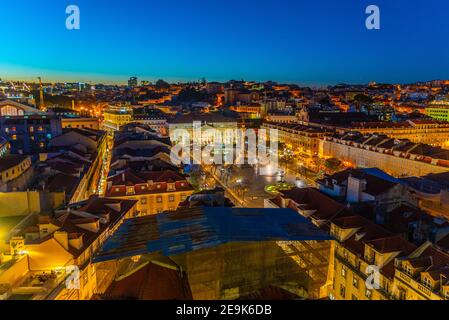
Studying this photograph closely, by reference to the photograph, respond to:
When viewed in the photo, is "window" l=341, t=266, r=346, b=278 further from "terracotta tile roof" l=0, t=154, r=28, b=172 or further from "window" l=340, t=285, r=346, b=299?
"terracotta tile roof" l=0, t=154, r=28, b=172

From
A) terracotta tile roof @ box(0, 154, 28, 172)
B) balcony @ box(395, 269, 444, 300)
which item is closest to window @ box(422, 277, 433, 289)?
balcony @ box(395, 269, 444, 300)

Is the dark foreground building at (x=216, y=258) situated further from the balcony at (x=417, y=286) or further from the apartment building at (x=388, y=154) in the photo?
the apartment building at (x=388, y=154)

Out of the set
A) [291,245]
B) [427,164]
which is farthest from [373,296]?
[427,164]

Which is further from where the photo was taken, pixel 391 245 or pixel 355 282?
pixel 355 282

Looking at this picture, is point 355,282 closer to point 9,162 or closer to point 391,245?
point 391,245

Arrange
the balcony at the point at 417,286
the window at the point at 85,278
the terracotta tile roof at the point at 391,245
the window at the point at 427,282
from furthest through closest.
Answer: the window at the point at 85,278 < the terracotta tile roof at the point at 391,245 < the window at the point at 427,282 < the balcony at the point at 417,286

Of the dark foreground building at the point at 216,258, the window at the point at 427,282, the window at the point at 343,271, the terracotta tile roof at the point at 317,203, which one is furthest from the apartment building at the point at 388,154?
the dark foreground building at the point at 216,258

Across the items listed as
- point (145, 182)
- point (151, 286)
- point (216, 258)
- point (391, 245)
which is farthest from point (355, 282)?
point (145, 182)

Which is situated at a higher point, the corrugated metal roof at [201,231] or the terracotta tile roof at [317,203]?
the corrugated metal roof at [201,231]

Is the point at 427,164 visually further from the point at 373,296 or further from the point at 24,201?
the point at 24,201

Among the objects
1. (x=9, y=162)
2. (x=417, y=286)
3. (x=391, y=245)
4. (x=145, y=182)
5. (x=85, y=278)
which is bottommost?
(x=85, y=278)
